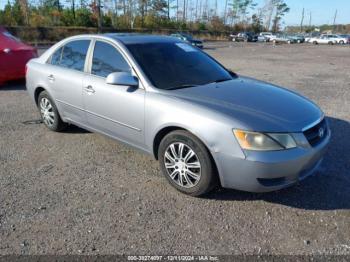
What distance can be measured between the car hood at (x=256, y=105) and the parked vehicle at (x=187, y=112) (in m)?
0.01

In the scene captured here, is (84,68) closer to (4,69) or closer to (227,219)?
(227,219)

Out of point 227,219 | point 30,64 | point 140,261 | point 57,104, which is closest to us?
point 140,261

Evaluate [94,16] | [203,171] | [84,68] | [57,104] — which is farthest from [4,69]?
[94,16]

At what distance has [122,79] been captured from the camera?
375 centimetres

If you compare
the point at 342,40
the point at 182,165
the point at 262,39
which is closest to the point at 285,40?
the point at 262,39

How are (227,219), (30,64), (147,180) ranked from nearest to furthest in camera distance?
(227,219)
(147,180)
(30,64)

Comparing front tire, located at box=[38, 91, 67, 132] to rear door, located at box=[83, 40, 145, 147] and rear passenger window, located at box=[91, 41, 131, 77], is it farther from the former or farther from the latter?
rear passenger window, located at box=[91, 41, 131, 77]

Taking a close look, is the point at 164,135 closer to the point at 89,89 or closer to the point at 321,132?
the point at 89,89

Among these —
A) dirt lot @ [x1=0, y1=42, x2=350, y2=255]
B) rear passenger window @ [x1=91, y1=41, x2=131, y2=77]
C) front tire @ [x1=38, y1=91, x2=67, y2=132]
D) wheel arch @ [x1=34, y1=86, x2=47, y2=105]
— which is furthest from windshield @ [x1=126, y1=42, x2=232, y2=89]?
wheel arch @ [x1=34, y1=86, x2=47, y2=105]

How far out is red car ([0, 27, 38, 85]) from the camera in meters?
8.61

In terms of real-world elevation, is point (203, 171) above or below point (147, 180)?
above

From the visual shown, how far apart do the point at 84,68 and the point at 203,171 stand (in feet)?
7.36

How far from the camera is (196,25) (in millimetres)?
70938

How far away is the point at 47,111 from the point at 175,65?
2409mm
